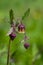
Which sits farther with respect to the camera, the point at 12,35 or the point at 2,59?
the point at 2,59

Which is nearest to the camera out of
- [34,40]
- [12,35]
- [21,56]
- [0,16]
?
[12,35]

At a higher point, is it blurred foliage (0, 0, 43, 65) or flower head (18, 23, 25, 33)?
flower head (18, 23, 25, 33)

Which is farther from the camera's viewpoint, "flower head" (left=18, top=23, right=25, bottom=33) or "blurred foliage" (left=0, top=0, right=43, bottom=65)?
"blurred foliage" (left=0, top=0, right=43, bottom=65)

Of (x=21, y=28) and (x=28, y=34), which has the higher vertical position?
(x=21, y=28)

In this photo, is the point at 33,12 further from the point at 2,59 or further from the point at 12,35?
the point at 12,35

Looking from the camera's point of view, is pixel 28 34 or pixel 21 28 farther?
pixel 28 34

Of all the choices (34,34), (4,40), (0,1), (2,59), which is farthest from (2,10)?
(2,59)

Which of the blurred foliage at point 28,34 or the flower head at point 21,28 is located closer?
the flower head at point 21,28

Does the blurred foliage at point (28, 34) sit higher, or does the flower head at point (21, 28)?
the flower head at point (21, 28)
